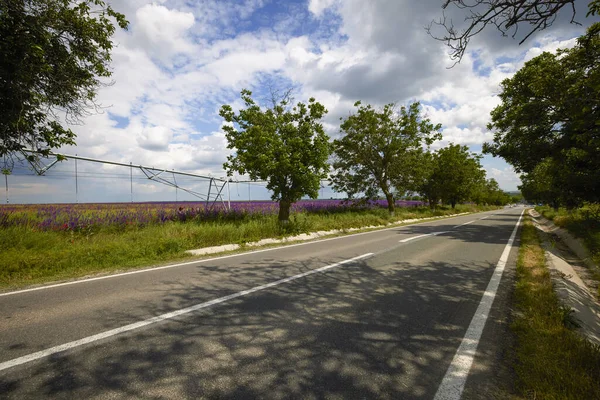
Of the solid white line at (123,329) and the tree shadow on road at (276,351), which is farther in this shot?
the solid white line at (123,329)

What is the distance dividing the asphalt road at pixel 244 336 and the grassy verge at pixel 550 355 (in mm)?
311

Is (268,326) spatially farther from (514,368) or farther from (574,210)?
(574,210)

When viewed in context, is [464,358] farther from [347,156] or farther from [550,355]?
[347,156]

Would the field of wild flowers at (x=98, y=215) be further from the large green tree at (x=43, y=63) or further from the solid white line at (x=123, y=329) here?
the solid white line at (x=123, y=329)

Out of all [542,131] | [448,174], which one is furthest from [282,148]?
[448,174]

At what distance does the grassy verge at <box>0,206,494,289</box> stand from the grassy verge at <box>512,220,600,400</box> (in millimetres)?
7815

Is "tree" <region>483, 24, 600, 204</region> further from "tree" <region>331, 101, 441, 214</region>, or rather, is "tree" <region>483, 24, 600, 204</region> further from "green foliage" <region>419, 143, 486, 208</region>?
"green foliage" <region>419, 143, 486, 208</region>

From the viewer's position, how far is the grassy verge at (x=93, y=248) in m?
6.01

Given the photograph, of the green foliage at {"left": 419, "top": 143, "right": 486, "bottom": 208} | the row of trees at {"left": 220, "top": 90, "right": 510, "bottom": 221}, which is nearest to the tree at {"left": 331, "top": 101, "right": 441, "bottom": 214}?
the row of trees at {"left": 220, "top": 90, "right": 510, "bottom": 221}

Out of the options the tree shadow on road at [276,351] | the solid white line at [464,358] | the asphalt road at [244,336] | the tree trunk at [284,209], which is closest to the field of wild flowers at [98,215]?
the tree trunk at [284,209]

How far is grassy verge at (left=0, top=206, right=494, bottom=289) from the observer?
6013 millimetres

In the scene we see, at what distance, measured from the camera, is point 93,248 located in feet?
24.2

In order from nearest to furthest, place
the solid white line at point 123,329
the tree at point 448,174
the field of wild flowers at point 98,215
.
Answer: the solid white line at point 123,329 < the field of wild flowers at point 98,215 < the tree at point 448,174

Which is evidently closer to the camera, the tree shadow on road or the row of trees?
the tree shadow on road
